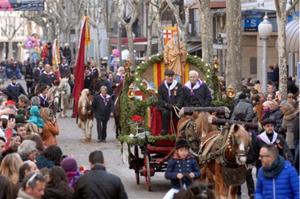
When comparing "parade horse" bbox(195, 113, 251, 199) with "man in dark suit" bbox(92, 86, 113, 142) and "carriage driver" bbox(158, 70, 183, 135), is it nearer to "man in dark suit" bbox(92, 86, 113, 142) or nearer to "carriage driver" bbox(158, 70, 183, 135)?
"carriage driver" bbox(158, 70, 183, 135)

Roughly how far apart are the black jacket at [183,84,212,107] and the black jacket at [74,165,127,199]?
8724 millimetres

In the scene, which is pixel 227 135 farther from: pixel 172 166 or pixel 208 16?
pixel 208 16

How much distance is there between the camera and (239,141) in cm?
1820

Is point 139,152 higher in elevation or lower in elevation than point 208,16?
lower

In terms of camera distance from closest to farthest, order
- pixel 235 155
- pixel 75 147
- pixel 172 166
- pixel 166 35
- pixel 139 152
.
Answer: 1. pixel 172 166
2. pixel 235 155
3. pixel 139 152
4. pixel 166 35
5. pixel 75 147

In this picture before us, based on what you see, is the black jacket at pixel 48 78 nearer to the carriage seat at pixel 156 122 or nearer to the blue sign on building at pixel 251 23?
the blue sign on building at pixel 251 23

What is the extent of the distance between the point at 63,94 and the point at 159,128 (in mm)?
21526

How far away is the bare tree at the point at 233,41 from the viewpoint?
34.0 meters

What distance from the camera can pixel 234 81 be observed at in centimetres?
3491

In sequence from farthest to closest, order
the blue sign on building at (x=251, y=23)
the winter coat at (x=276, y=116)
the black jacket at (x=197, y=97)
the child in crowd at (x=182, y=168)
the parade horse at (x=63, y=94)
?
the blue sign on building at (x=251, y=23)
the parade horse at (x=63, y=94)
the winter coat at (x=276, y=116)
the black jacket at (x=197, y=97)
the child in crowd at (x=182, y=168)

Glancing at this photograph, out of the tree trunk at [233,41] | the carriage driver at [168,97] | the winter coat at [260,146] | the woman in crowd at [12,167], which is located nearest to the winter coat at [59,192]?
the woman in crowd at [12,167]

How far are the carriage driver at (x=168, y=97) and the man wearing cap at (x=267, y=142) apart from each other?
2.69 metres

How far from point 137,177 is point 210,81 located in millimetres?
2227

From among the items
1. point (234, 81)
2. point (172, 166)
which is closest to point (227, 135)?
point (172, 166)
